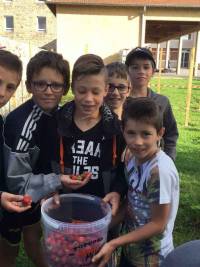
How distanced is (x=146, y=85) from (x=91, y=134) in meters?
1.27

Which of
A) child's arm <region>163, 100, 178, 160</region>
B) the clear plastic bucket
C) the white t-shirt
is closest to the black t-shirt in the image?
the white t-shirt

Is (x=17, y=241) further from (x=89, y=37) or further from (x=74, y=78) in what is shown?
(x=89, y=37)

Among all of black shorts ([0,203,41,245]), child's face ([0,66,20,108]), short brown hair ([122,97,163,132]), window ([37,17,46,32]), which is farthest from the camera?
window ([37,17,46,32])

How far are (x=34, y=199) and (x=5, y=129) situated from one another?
52 centimetres

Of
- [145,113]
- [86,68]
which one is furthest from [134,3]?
[145,113]

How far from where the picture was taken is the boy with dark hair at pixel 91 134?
230cm

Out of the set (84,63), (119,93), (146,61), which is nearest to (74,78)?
(84,63)

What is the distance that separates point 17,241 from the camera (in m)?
2.78

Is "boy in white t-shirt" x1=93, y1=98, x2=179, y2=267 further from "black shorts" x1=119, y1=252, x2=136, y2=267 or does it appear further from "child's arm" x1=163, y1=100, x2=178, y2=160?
"child's arm" x1=163, y1=100, x2=178, y2=160

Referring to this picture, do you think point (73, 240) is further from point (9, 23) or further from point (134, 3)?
point (9, 23)

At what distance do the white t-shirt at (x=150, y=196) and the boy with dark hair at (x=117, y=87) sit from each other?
86 cm

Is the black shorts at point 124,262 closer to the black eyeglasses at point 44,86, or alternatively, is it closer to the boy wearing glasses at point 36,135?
the boy wearing glasses at point 36,135

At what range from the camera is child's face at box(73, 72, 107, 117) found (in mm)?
2293

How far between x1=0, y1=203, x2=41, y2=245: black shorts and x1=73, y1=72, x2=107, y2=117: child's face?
84 centimetres
